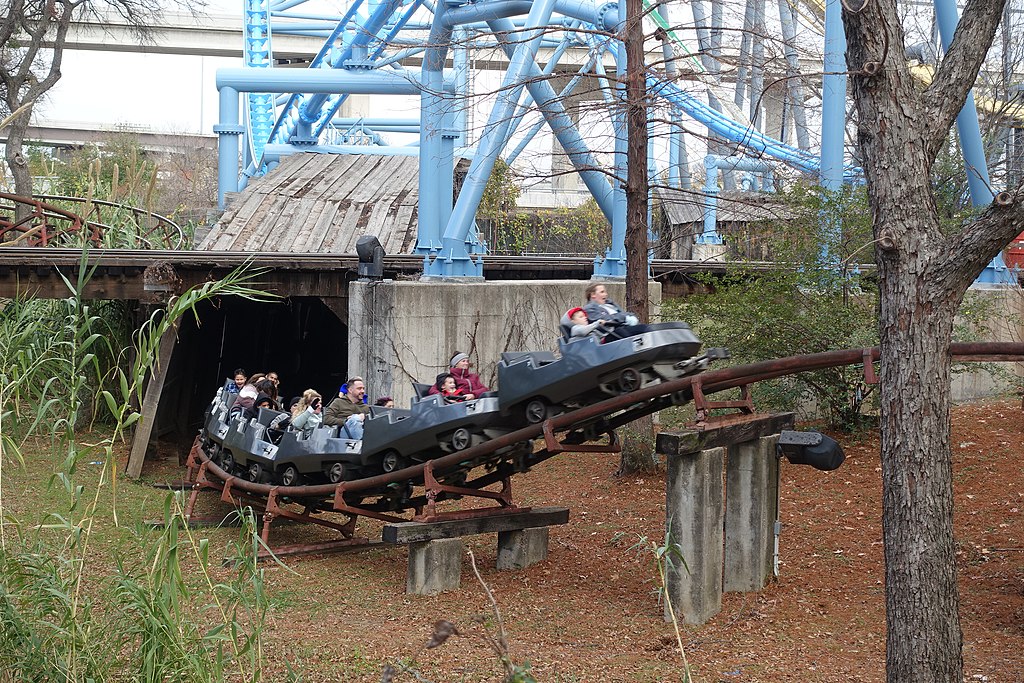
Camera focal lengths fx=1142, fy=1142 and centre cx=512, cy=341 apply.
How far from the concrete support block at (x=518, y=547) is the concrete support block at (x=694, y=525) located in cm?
214

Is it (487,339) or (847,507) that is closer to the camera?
(847,507)

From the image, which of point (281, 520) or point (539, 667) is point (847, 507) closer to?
point (539, 667)

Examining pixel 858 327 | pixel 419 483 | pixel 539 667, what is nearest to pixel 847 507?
pixel 858 327

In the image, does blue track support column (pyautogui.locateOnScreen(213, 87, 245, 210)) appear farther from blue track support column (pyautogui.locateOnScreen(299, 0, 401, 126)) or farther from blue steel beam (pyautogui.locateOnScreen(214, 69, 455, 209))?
blue track support column (pyautogui.locateOnScreen(299, 0, 401, 126))

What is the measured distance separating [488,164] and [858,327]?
5132 millimetres

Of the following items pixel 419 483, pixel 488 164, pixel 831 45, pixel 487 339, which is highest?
pixel 831 45

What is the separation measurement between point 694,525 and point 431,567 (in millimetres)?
2392

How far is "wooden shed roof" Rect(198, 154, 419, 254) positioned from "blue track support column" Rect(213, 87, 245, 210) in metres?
0.41

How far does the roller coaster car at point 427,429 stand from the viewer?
9.00 metres

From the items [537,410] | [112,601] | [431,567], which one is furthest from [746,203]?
[112,601]

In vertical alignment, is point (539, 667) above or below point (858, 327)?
below

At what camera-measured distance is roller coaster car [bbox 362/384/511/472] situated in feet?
29.5

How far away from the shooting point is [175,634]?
5121 millimetres

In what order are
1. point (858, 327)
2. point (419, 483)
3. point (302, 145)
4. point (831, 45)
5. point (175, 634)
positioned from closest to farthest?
1. point (175, 634)
2. point (419, 483)
3. point (858, 327)
4. point (831, 45)
5. point (302, 145)
